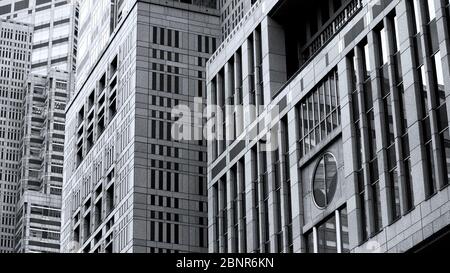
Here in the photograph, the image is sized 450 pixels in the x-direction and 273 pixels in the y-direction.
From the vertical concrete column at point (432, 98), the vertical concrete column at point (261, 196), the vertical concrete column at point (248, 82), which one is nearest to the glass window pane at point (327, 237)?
the vertical concrete column at point (261, 196)

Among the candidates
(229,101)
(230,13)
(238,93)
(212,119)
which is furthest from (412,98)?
(230,13)

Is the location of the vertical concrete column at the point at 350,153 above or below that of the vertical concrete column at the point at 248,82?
below

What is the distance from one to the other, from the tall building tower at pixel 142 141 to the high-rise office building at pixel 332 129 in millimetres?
26089

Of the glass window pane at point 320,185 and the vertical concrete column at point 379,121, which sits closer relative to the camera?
the vertical concrete column at point 379,121

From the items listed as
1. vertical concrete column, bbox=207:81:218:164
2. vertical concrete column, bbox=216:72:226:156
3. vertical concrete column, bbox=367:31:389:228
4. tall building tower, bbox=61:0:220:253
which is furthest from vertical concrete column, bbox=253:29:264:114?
tall building tower, bbox=61:0:220:253

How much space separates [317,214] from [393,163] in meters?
12.4

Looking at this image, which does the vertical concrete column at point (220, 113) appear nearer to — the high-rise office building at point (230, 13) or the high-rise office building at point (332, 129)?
the high-rise office building at point (332, 129)

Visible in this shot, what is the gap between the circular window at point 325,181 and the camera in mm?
71438

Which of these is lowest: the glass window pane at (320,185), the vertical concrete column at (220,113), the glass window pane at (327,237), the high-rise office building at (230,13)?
the glass window pane at (327,237)

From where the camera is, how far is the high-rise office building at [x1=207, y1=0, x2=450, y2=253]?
58812 mm

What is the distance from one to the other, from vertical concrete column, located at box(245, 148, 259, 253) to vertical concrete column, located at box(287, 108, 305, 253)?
5.75 m

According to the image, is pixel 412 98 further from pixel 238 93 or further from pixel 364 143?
pixel 238 93

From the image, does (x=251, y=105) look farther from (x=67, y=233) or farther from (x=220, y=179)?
(x=67, y=233)

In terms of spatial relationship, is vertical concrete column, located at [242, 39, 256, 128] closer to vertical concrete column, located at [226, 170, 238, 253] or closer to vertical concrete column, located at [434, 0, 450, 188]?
vertical concrete column, located at [226, 170, 238, 253]
